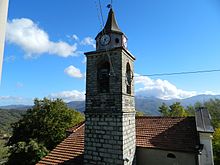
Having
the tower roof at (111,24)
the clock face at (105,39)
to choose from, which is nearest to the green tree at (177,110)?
the tower roof at (111,24)

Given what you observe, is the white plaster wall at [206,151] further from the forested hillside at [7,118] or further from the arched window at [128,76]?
the forested hillside at [7,118]

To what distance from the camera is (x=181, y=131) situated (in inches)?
429

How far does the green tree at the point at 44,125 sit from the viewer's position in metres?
19.5

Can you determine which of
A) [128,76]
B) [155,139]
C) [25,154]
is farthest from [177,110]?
[128,76]

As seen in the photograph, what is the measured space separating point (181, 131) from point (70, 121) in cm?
1479

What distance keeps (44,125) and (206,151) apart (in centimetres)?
1634

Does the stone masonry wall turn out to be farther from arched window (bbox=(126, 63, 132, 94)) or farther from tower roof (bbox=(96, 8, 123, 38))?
tower roof (bbox=(96, 8, 123, 38))

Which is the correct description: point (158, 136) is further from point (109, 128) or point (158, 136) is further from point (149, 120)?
point (109, 128)

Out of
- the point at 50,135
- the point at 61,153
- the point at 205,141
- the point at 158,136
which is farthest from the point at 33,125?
the point at 205,141

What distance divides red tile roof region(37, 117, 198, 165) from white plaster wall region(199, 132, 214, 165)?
394 mm

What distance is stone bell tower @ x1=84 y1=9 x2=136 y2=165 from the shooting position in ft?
27.6

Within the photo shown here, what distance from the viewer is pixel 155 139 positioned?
1089 cm

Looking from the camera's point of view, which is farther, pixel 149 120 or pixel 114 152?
pixel 149 120

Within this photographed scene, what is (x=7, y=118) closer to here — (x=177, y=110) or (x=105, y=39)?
(x=177, y=110)
